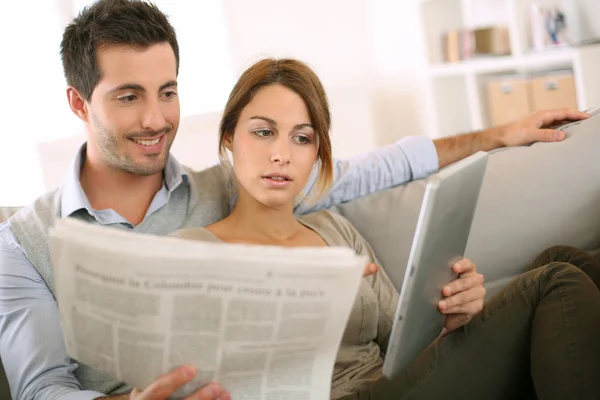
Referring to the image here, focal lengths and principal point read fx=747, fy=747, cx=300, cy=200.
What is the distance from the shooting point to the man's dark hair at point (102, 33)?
5.39 ft

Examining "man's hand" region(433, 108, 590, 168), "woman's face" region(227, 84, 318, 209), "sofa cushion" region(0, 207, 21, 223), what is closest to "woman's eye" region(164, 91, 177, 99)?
"woman's face" region(227, 84, 318, 209)

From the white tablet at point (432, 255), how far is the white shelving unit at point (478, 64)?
8.15 feet

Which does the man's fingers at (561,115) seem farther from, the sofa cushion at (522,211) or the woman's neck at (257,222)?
the woman's neck at (257,222)

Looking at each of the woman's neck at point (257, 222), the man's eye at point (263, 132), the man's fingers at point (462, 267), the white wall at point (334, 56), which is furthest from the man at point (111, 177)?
the white wall at point (334, 56)

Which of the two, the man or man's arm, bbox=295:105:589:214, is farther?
man's arm, bbox=295:105:589:214

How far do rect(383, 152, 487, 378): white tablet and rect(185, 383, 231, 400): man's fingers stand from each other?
30cm

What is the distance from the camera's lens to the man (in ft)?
4.76

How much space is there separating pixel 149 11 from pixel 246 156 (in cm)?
43

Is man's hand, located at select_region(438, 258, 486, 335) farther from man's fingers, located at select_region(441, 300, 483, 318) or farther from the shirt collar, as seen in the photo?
the shirt collar

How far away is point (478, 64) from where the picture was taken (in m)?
4.21

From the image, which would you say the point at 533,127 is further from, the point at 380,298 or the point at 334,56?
the point at 334,56

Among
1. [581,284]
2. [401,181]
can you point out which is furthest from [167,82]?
[581,284]

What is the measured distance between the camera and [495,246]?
1.79 meters

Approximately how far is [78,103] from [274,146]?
0.53 meters
